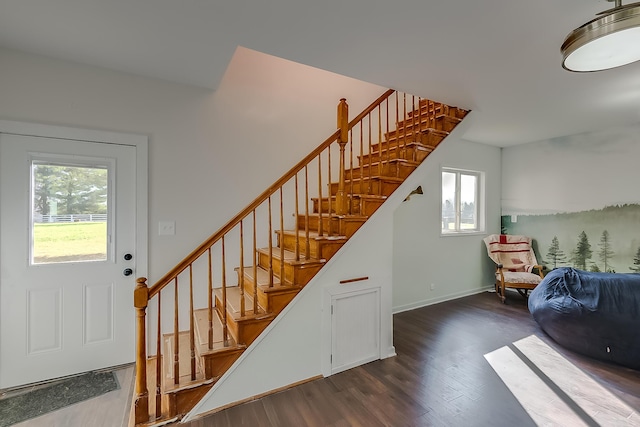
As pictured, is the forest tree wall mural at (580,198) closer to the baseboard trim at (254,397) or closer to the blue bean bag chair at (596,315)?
the blue bean bag chair at (596,315)

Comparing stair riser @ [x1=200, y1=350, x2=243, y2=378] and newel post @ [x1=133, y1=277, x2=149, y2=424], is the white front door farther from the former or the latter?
stair riser @ [x1=200, y1=350, x2=243, y2=378]

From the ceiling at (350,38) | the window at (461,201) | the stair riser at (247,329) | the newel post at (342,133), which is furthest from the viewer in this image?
the window at (461,201)

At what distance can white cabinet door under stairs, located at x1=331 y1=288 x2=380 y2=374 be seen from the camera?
2445 mm

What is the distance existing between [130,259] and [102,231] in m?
0.33

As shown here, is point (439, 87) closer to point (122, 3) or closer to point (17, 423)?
point (122, 3)

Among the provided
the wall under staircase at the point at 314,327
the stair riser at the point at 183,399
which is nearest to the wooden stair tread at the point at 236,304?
the wall under staircase at the point at 314,327

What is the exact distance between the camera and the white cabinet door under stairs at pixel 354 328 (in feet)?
8.02

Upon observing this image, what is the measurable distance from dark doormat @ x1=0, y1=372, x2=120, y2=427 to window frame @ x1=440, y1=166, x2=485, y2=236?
433 cm

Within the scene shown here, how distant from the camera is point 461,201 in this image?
15.8 feet

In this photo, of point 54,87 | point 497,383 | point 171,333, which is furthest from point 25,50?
point 497,383

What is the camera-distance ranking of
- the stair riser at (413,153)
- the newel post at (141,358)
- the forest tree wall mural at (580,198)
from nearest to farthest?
the newel post at (141,358), the stair riser at (413,153), the forest tree wall mural at (580,198)

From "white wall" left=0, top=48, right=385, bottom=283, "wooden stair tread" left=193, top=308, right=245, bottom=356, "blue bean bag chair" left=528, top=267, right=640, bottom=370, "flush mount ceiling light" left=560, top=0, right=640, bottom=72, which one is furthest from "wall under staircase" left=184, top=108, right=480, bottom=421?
"blue bean bag chair" left=528, top=267, right=640, bottom=370

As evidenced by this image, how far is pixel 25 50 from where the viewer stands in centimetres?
213

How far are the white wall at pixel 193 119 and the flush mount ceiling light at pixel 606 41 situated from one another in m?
2.22
